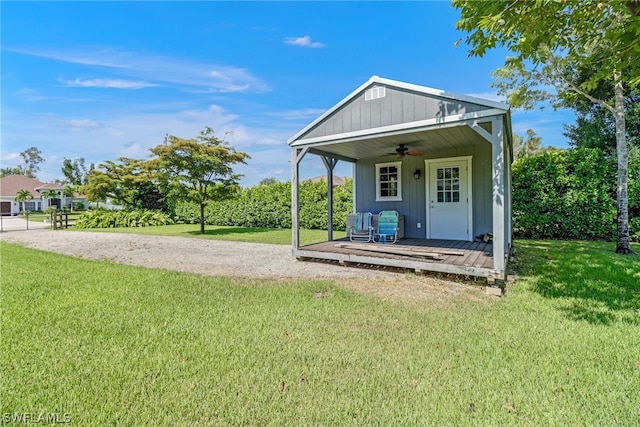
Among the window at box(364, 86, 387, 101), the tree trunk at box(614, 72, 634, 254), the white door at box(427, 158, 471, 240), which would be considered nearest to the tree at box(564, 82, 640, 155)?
the tree trunk at box(614, 72, 634, 254)

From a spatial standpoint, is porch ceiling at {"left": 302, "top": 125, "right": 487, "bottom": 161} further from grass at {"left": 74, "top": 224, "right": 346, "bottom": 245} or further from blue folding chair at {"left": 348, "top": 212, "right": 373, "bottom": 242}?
grass at {"left": 74, "top": 224, "right": 346, "bottom": 245}

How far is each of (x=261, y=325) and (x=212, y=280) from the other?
211 centimetres

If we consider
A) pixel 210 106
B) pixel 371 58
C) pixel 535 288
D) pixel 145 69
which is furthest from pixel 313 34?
pixel 535 288

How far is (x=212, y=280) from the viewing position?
4.99 m

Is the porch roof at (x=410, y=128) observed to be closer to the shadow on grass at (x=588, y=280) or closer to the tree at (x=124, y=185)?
the shadow on grass at (x=588, y=280)

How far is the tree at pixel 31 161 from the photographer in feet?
198

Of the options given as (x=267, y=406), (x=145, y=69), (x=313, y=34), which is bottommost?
(x=267, y=406)

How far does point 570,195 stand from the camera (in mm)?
9000

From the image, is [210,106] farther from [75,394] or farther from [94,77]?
[75,394]

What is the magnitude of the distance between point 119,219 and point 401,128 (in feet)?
57.9

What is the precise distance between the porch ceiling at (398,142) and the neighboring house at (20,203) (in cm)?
3948

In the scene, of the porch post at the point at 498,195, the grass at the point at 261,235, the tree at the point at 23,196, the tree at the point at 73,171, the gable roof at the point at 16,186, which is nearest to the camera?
the porch post at the point at 498,195

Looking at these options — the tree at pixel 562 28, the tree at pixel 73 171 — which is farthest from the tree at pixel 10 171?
the tree at pixel 562 28

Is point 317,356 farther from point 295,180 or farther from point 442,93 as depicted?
point 295,180
